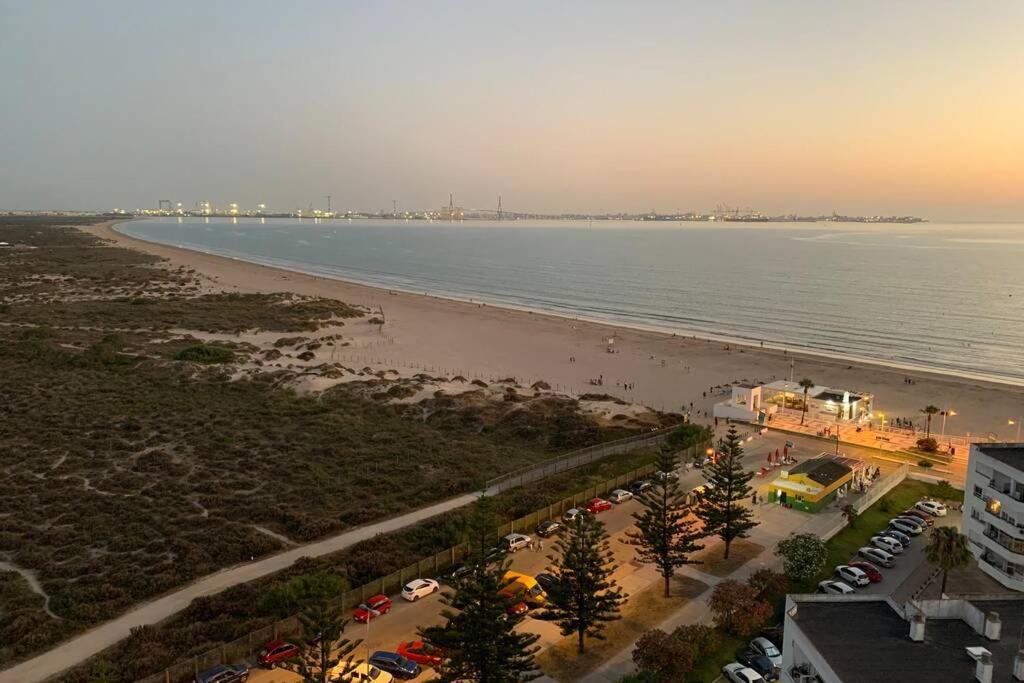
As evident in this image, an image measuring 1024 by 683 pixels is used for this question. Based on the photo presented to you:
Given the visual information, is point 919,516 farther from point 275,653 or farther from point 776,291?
point 776,291

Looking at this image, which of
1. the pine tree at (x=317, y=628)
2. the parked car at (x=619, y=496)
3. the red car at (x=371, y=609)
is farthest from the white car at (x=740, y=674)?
the parked car at (x=619, y=496)

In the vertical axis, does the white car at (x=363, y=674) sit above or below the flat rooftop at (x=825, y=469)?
below

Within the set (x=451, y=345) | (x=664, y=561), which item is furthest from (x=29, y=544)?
(x=451, y=345)

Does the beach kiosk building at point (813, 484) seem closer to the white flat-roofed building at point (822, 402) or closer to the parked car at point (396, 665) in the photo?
the white flat-roofed building at point (822, 402)

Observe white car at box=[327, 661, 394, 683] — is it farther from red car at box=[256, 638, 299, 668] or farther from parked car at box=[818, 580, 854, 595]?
parked car at box=[818, 580, 854, 595]

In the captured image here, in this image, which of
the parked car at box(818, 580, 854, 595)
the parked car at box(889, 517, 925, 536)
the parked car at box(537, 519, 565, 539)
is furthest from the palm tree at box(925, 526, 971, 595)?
the parked car at box(537, 519, 565, 539)

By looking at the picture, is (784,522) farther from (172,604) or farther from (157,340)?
(157,340)

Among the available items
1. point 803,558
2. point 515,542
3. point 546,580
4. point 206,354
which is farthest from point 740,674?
point 206,354
